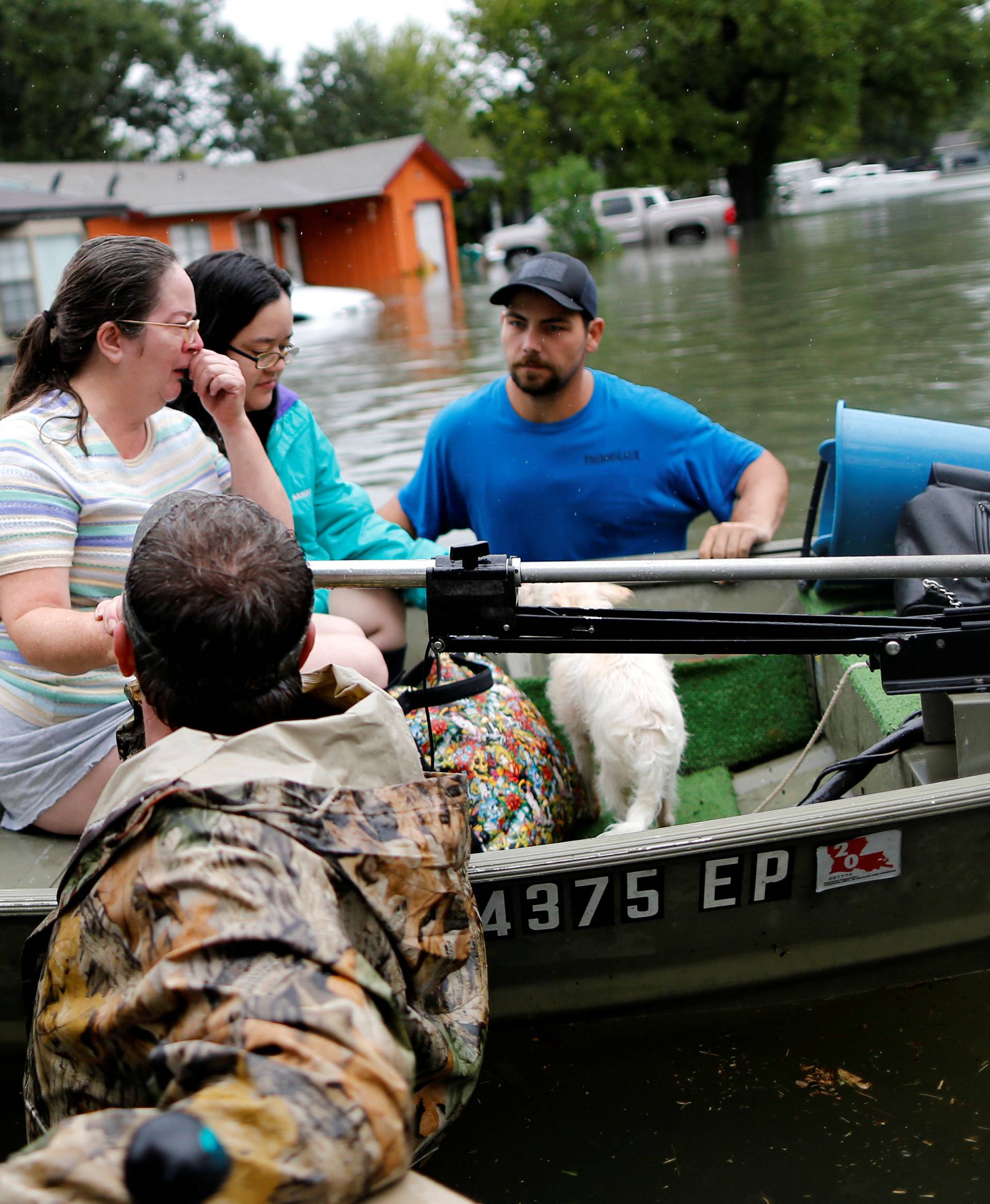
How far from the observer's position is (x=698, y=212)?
30844 millimetres

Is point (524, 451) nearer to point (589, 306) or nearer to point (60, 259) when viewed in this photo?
point (589, 306)

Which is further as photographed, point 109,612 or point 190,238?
point 190,238

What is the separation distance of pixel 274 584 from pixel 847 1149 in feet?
6.18

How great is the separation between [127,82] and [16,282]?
80.4 feet

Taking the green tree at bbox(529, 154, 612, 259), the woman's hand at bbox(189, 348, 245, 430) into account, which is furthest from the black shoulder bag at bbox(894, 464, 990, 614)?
the green tree at bbox(529, 154, 612, 259)

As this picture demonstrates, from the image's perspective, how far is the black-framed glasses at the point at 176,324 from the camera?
2.47m

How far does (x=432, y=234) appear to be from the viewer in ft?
123

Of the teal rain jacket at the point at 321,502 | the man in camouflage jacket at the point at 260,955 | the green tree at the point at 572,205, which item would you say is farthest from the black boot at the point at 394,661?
the green tree at the point at 572,205

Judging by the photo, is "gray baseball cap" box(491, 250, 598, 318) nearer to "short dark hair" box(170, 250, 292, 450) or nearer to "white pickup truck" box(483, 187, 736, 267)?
"short dark hair" box(170, 250, 292, 450)

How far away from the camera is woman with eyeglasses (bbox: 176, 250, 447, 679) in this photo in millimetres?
3062

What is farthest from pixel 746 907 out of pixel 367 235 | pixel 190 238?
pixel 367 235

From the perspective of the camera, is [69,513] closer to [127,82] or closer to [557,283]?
[557,283]

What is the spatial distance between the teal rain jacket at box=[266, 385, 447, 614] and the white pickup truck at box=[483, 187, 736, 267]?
28060 mm

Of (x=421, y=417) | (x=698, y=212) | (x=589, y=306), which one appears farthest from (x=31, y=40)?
(x=589, y=306)
